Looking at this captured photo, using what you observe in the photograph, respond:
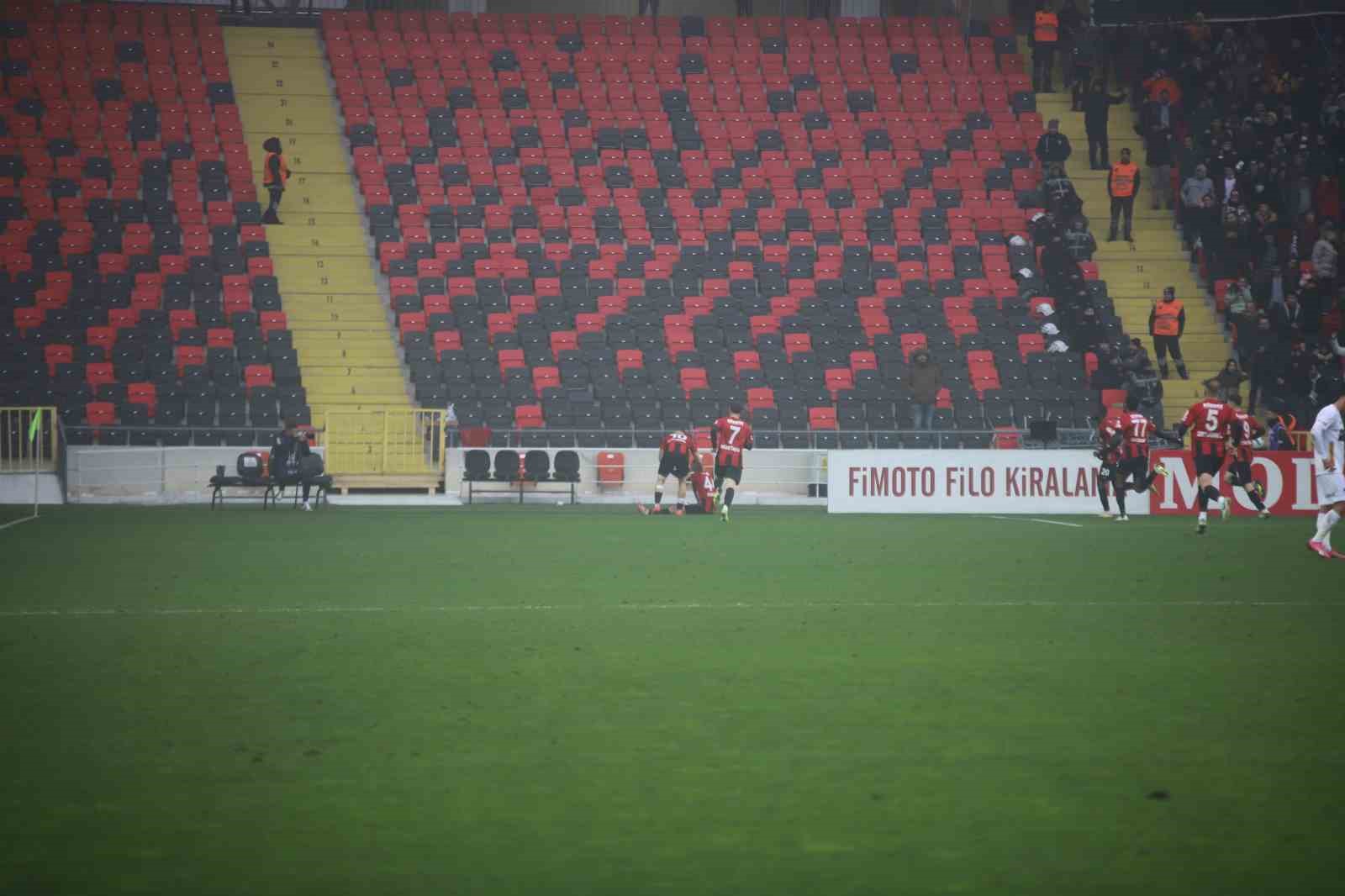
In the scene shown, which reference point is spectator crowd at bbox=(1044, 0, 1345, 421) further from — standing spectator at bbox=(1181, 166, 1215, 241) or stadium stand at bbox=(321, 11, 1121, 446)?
stadium stand at bbox=(321, 11, 1121, 446)

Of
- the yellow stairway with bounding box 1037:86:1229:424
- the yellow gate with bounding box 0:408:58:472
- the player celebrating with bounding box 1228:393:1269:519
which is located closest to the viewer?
the player celebrating with bounding box 1228:393:1269:519

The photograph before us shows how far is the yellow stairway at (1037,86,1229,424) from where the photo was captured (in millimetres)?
33438

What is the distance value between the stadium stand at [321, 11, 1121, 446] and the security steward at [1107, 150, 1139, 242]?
6.11 feet

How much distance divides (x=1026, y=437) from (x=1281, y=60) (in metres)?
13.7

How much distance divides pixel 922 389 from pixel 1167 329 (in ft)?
18.5

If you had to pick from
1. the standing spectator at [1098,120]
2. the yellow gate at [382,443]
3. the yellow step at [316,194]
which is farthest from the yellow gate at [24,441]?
the standing spectator at [1098,120]

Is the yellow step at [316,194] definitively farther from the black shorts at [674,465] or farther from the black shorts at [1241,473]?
the black shorts at [1241,473]

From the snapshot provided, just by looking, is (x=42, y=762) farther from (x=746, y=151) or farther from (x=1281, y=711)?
(x=746, y=151)

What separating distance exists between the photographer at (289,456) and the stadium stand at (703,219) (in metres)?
4.23

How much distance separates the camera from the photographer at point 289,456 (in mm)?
25547

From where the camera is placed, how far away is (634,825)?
5.84 m

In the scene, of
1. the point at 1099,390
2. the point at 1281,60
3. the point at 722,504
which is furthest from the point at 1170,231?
the point at 722,504

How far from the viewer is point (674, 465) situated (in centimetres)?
2616

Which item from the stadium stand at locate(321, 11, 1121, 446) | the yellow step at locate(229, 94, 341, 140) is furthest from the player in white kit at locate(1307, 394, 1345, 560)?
the yellow step at locate(229, 94, 341, 140)
